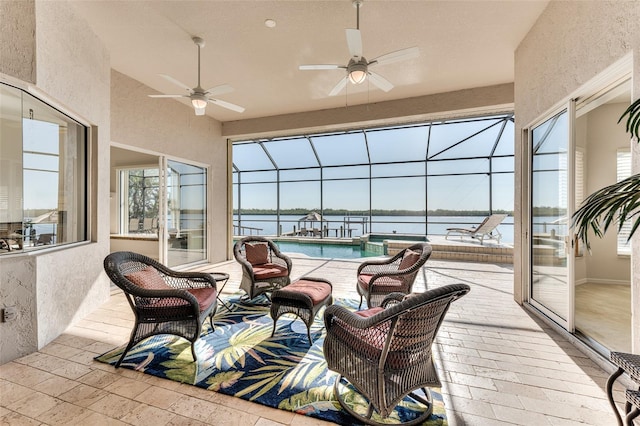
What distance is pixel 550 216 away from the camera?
3133 mm

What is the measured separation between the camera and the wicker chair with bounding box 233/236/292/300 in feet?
11.8

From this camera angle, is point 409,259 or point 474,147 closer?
point 409,259

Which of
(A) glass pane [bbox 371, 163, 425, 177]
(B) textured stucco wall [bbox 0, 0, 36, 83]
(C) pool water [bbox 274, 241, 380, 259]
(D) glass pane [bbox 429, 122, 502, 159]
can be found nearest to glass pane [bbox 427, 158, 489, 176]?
(D) glass pane [bbox 429, 122, 502, 159]

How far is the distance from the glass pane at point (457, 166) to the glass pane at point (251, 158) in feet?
19.7

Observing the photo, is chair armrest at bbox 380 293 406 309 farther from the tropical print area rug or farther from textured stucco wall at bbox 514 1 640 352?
textured stucco wall at bbox 514 1 640 352

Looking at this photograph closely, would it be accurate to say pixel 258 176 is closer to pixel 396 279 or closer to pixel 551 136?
pixel 396 279

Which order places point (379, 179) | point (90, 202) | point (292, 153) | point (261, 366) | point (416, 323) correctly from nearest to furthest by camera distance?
point (416, 323), point (261, 366), point (90, 202), point (379, 179), point (292, 153)

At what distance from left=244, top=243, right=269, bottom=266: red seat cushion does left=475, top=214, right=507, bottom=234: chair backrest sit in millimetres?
6651

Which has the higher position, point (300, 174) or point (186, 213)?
point (300, 174)

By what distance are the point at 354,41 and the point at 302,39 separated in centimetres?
119

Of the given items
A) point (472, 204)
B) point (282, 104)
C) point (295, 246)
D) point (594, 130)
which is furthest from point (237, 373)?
point (472, 204)

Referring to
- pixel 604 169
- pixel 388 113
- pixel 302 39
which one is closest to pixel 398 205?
pixel 388 113

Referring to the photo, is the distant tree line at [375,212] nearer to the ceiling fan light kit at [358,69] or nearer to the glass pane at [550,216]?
the glass pane at [550,216]

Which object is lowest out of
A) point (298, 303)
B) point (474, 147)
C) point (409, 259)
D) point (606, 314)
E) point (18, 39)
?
point (606, 314)
